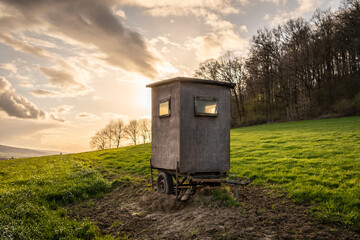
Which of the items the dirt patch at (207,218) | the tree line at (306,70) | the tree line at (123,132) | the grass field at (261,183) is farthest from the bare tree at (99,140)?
the dirt patch at (207,218)

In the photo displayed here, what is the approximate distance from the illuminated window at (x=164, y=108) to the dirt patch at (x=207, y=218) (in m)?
3.25

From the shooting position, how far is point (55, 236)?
303 inches

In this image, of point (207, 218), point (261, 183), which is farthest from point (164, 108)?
point (261, 183)

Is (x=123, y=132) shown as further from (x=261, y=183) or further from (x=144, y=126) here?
(x=261, y=183)

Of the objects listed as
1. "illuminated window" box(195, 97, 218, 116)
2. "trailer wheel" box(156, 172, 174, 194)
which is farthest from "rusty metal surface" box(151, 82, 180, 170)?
"illuminated window" box(195, 97, 218, 116)

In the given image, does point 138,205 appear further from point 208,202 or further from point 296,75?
point 296,75

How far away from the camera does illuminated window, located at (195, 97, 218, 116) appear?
10195mm

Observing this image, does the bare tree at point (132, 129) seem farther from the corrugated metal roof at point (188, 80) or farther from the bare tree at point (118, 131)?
the corrugated metal roof at point (188, 80)

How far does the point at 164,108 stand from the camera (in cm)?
1087

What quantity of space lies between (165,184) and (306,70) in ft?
122

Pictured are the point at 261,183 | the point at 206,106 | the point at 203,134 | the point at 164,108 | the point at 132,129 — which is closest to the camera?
the point at 203,134

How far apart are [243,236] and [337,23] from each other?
42.1 metres

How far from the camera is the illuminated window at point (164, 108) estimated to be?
10562 mm

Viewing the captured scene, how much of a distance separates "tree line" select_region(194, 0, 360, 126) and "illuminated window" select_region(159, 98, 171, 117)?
97.4ft
